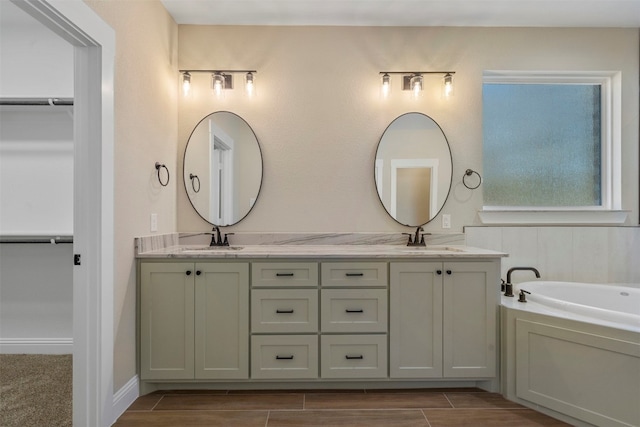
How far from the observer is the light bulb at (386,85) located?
2.77 metres

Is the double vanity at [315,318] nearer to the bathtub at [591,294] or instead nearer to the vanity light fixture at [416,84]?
the bathtub at [591,294]

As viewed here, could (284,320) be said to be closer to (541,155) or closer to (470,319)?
(470,319)

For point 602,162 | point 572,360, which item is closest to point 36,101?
point 572,360

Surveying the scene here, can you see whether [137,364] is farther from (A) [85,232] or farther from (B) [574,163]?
(B) [574,163]

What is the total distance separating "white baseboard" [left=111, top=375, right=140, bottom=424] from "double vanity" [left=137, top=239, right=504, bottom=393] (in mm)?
60

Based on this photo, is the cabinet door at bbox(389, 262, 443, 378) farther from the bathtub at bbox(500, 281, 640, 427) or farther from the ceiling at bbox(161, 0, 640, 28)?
the ceiling at bbox(161, 0, 640, 28)

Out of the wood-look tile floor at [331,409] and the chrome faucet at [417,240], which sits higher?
the chrome faucet at [417,240]

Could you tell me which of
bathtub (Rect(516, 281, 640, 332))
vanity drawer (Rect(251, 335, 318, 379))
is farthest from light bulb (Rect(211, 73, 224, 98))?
bathtub (Rect(516, 281, 640, 332))

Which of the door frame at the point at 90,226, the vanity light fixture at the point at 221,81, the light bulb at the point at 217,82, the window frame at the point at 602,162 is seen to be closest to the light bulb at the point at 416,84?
the window frame at the point at 602,162

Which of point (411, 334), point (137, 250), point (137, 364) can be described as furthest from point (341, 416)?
point (137, 250)

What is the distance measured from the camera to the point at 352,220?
9.24ft

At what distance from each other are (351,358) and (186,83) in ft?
7.89

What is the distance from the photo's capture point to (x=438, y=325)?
2.23m

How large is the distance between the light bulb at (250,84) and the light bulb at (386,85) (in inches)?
41.3
